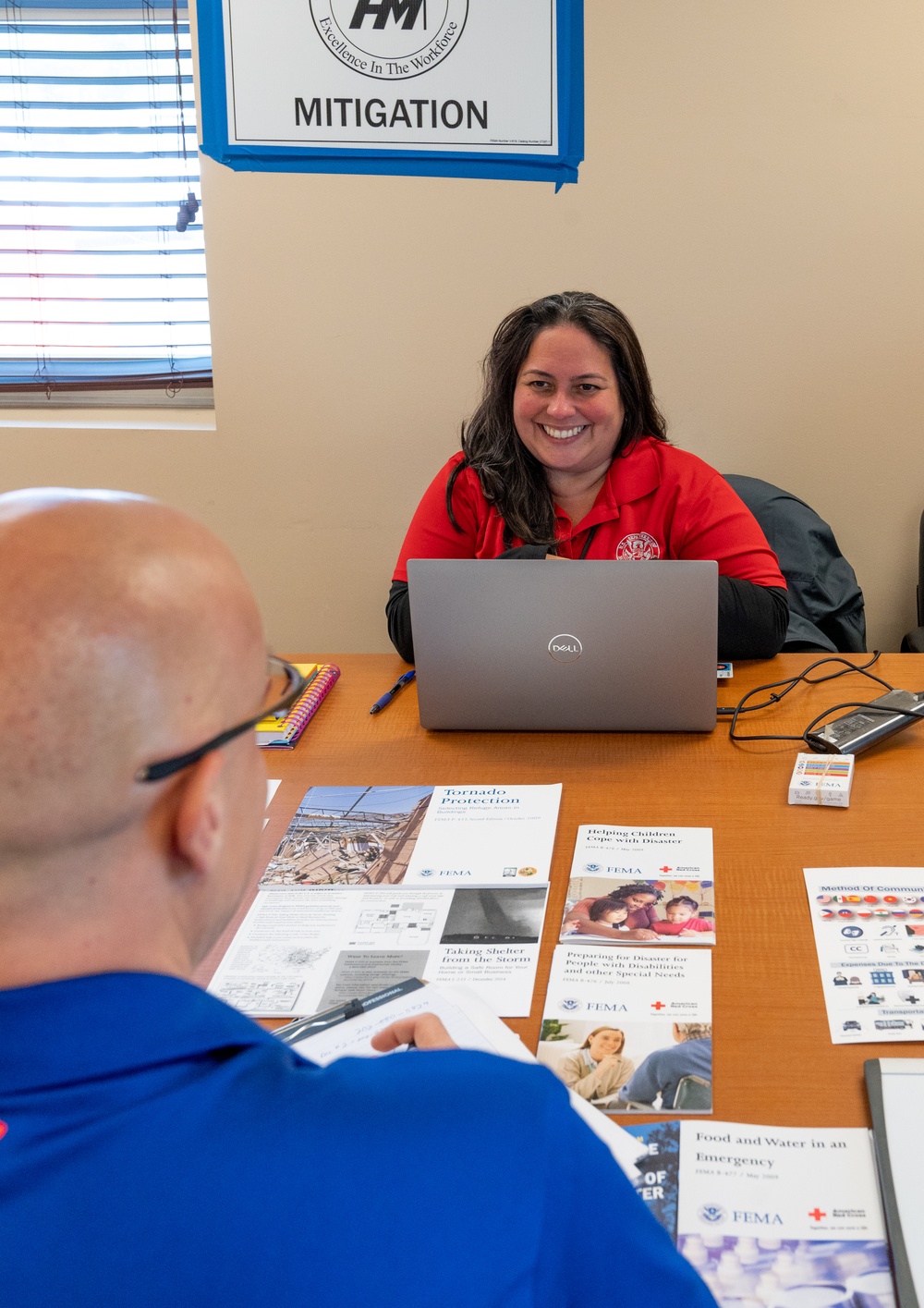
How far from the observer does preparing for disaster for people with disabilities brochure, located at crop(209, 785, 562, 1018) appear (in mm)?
1098

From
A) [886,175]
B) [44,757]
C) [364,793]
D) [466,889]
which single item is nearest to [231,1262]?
[44,757]

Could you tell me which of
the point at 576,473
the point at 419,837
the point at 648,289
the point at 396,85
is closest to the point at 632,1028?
the point at 419,837

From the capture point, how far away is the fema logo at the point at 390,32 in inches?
98.3

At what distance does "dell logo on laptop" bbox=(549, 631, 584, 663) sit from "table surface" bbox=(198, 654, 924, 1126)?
132mm

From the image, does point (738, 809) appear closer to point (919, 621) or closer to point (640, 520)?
point (640, 520)

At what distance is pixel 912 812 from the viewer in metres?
1.36

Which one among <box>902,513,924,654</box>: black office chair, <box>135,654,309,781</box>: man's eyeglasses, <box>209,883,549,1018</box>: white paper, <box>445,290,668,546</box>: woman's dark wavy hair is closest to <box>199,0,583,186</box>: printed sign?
<box>445,290,668,546</box>: woman's dark wavy hair

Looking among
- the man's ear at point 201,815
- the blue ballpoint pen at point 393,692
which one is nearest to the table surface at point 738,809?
the blue ballpoint pen at point 393,692

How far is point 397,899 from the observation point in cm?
124

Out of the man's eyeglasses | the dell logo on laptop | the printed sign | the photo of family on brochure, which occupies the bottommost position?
the photo of family on brochure

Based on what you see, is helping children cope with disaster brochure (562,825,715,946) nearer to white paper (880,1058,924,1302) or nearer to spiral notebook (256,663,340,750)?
white paper (880,1058,924,1302)

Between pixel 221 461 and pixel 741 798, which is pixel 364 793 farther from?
pixel 221 461

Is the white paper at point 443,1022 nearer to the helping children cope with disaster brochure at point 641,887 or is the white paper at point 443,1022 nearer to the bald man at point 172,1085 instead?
the helping children cope with disaster brochure at point 641,887

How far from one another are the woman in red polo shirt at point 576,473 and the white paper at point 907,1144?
116cm
